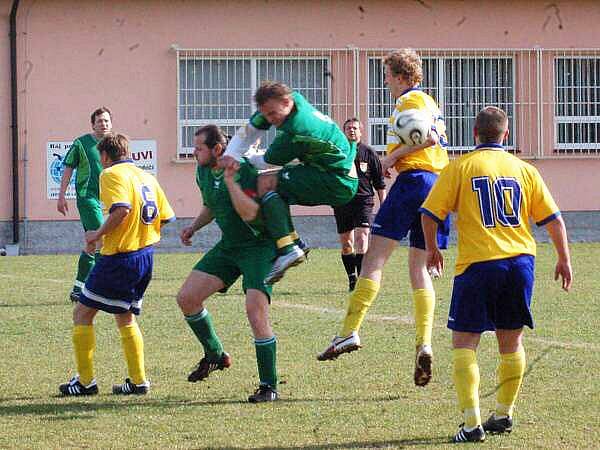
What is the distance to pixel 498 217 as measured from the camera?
630 centimetres

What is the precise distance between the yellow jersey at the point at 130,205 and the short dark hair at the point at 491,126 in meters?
2.45

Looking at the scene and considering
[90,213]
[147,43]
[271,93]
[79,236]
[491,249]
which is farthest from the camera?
[147,43]

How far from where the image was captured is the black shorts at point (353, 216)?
1390 cm

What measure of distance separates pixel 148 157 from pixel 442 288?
29.4 ft

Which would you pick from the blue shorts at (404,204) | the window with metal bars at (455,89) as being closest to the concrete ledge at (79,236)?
the window with metal bars at (455,89)

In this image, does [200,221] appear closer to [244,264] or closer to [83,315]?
[244,264]

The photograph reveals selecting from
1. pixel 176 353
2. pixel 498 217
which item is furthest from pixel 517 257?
pixel 176 353

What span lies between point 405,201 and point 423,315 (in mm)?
761

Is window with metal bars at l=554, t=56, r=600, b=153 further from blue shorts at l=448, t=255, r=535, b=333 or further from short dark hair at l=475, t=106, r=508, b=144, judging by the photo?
blue shorts at l=448, t=255, r=535, b=333

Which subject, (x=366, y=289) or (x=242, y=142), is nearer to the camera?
(x=242, y=142)

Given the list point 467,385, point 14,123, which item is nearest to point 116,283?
point 467,385

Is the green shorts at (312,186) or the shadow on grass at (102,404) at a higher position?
the green shorts at (312,186)

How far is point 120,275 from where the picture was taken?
25.3ft

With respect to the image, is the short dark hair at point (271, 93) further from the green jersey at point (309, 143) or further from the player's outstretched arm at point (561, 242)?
the player's outstretched arm at point (561, 242)
